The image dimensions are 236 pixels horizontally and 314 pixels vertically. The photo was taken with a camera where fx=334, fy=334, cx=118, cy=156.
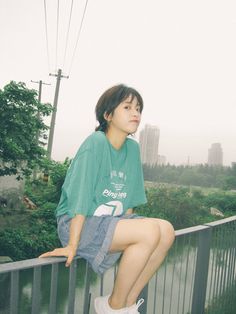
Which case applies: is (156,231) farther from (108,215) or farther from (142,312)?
(142,312)

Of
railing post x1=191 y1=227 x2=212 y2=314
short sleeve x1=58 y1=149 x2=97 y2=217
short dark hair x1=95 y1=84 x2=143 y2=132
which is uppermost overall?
short dark hair x1=95 y1=84 x2=143 y2=132

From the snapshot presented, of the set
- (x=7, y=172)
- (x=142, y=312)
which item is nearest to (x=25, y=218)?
(x=7, y=172)

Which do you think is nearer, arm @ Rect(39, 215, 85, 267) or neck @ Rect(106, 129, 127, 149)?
arm @ Rect(39, 215, 85, 267)

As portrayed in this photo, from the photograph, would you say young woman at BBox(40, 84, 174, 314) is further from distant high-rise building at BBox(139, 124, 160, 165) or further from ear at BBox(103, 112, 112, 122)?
distant high-rise building at BBox(139, 124, 160, 165)

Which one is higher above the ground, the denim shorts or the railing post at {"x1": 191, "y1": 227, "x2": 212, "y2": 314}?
the denim shorts

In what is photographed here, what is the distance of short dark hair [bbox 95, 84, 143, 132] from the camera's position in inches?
71.3

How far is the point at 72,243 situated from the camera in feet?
4.66

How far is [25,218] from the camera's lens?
594 inches

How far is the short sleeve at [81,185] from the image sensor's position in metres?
1.51

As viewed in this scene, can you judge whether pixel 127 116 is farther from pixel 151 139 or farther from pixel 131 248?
pixel 151 139

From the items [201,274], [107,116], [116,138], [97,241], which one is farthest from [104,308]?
[201,274]

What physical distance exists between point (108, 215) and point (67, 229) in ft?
0.69

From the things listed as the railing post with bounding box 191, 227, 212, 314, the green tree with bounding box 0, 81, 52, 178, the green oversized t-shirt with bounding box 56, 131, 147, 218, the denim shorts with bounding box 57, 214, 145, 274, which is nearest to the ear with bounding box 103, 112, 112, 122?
the green oversized t-shirt with bounding box 56, 131, 147, 218

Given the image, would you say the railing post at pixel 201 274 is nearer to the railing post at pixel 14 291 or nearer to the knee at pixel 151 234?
the knee at pixel 151 234
